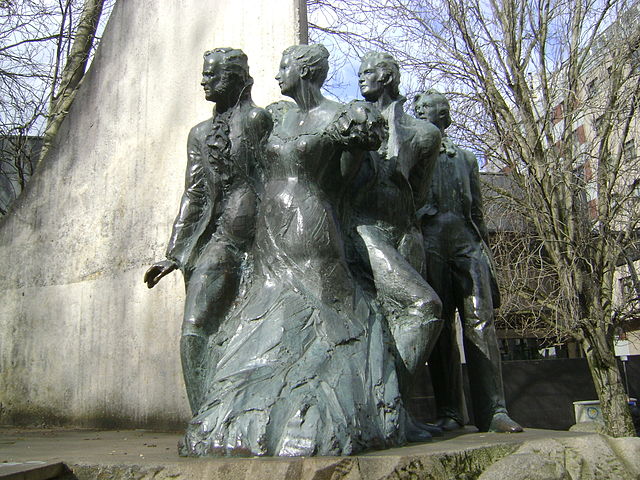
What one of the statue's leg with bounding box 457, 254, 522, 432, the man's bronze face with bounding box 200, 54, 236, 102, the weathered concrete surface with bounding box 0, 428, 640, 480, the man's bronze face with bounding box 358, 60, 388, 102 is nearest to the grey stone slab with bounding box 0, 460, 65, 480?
the weathered concrete surface with bounding box 0, 428, 640, 480

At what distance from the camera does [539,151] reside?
11023 mm

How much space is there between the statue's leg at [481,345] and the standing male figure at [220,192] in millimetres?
1415

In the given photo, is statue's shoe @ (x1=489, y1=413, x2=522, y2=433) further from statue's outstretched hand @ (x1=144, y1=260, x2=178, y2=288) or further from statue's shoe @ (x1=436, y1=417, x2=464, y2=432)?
statue's outstretched hand @ (x1=144, y1=260, x2=178, y2=288)

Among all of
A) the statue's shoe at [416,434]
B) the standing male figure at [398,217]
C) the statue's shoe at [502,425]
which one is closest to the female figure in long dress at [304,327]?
the standing male figure at [398,217]

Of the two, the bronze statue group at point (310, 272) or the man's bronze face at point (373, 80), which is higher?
the man's bronze face at point (373, 80)

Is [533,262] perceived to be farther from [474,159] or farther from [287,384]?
[287,384]

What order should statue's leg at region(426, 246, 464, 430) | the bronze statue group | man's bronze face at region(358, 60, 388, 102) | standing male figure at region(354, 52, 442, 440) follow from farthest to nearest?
statue's leg at region(426, 246, 464, 430) < man's bronze face at region(358, 60, 388, 102) < standing male figure at region(354, 52, 442, 440) < the bronze statue group

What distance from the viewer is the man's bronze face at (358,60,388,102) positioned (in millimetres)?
4312

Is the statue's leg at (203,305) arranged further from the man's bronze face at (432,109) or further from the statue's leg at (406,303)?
the man's bronze face at (432,109)

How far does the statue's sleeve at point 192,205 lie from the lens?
4.02 metres

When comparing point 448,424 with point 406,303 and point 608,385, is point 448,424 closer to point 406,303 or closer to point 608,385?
point 406,303

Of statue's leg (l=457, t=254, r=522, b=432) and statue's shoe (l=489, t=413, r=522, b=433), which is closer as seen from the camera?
statue's shoe (l=489, t=413, r=522, b=433)

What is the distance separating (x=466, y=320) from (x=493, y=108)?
7541 millimetres

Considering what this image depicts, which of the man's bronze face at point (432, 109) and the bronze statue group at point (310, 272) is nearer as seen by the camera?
the bronze statue group at point (310, 272)
